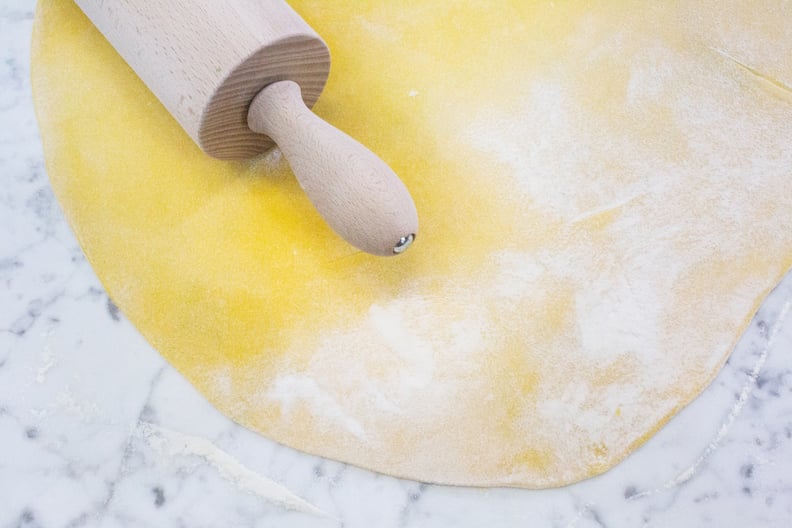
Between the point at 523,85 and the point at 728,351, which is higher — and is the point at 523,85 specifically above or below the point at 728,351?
above

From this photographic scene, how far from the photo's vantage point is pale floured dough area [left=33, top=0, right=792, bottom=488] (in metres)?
0.81

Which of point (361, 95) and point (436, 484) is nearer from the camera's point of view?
point (436, 484)

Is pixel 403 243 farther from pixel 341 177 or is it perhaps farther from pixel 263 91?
pixel 263 91

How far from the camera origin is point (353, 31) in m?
0.95

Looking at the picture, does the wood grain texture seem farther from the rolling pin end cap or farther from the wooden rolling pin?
the rolling pin end cap

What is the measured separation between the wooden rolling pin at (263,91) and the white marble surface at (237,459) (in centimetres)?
28

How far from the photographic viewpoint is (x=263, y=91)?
81 cm

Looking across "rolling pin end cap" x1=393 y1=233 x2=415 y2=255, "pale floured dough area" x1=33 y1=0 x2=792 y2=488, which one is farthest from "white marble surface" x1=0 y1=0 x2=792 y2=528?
"rolling pin end cap" x1=393 y1=233 x2=415 y2=255

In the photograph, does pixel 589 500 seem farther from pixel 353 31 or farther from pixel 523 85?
pixel 353 31

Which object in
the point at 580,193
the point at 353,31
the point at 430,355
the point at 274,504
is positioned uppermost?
the point at 353,31

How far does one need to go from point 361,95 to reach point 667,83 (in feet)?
1.32

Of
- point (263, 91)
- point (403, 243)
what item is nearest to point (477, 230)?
point (403, 243)

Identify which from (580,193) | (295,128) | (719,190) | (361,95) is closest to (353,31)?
(361,95)

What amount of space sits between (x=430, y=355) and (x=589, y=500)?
25 centimetres
